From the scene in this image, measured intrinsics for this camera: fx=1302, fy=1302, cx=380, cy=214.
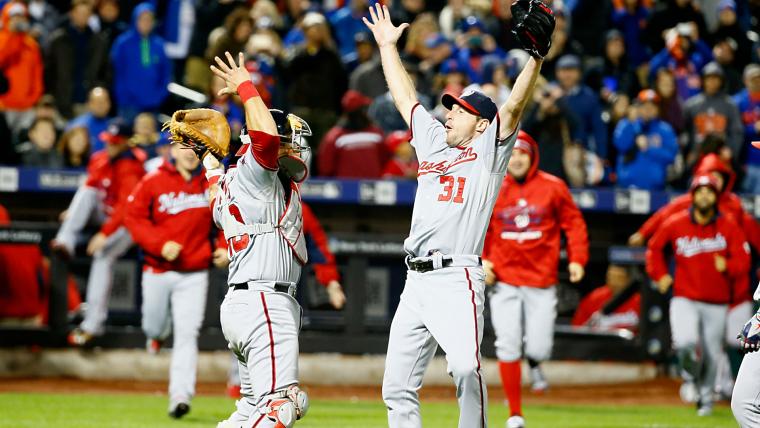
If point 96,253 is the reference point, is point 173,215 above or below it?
above

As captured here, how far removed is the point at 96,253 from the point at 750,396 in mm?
7295

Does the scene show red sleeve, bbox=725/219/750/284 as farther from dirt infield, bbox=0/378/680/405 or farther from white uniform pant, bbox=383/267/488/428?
white uniform pant, bbox=383/267/488/428

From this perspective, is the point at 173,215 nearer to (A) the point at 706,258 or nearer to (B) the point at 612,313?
(A) the point at 706,258

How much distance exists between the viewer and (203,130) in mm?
6746

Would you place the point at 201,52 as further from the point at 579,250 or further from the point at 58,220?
the point at 579,250

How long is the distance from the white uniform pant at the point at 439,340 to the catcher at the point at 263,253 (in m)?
0.49

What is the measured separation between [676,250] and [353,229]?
3.34 metres

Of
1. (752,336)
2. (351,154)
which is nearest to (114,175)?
(351,154)

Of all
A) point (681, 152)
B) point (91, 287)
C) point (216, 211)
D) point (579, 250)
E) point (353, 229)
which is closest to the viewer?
point (216, 211)

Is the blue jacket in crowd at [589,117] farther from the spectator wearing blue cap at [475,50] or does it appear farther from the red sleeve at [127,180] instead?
the red sleeve at [127,180]

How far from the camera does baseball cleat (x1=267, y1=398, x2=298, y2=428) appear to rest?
19.9 feet

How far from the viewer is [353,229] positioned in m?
12.9

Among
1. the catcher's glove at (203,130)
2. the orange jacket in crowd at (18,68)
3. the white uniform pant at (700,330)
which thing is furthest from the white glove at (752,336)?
the orange jacket in crowd at (18,68)

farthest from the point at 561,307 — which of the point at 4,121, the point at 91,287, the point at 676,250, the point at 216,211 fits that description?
the point at 216,211
